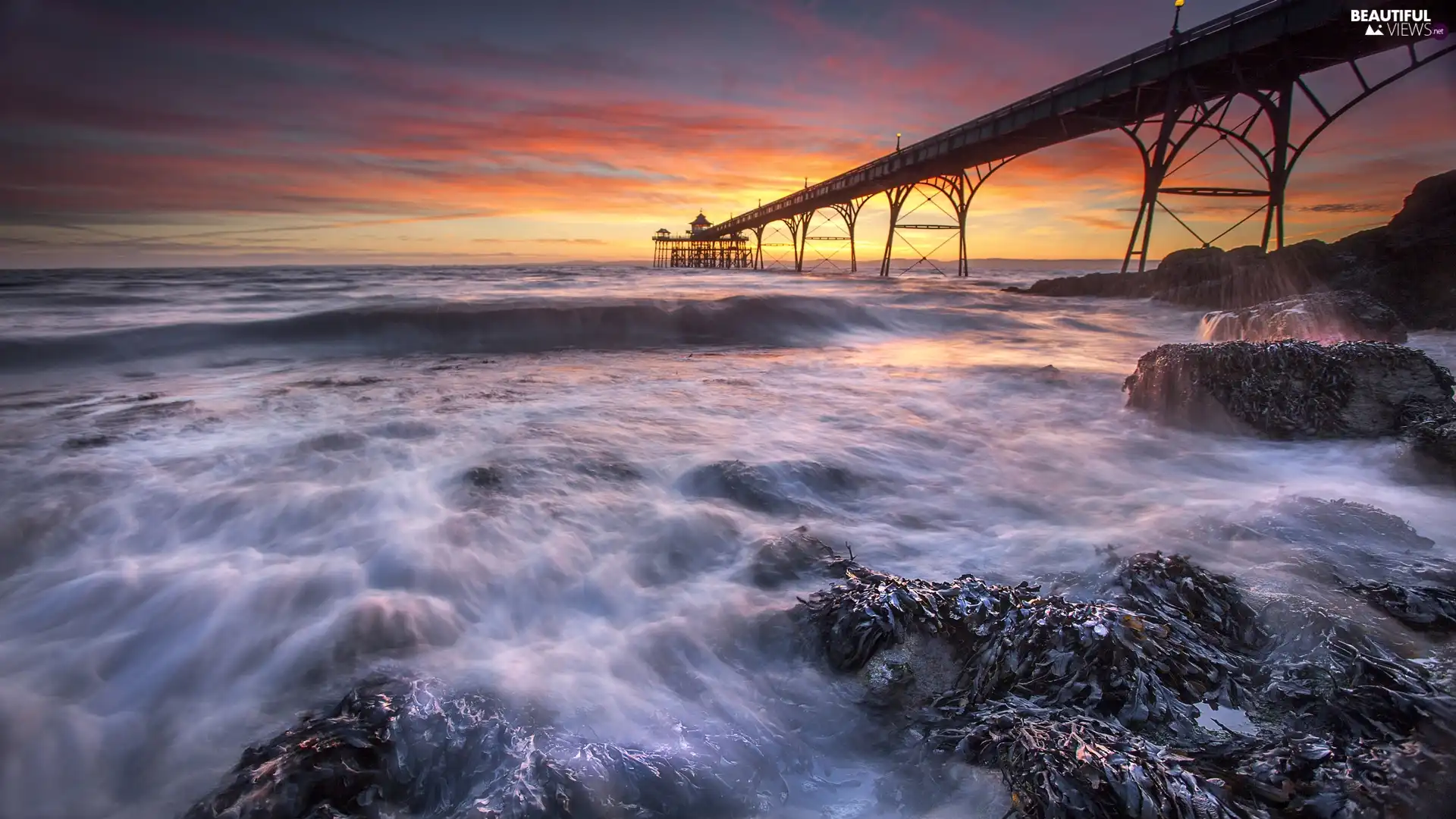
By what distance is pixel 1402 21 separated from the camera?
10.8 meters

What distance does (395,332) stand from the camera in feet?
31.5

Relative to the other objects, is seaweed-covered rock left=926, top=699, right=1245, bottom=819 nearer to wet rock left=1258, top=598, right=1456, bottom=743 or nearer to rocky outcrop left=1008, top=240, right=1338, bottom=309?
wet rock left=1258, top=598, right=1456, bottom=743

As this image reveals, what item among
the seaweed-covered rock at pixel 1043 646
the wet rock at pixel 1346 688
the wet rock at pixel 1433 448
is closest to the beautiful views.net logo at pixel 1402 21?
the wet rock at pixel 1433 448

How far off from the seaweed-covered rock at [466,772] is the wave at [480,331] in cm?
782

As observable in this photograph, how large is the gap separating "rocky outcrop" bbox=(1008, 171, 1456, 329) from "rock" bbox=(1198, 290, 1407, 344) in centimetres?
378

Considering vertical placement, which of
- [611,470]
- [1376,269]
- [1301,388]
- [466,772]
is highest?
[1376,269]

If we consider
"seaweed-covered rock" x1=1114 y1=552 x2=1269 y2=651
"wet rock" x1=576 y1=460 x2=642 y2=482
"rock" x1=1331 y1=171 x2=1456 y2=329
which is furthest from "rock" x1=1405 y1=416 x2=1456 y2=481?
"rock" x1=1331 y1=171 x2=1456 y2=329

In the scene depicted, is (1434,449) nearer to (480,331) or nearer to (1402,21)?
(480,331)

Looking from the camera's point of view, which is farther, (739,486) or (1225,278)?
(1225,278)


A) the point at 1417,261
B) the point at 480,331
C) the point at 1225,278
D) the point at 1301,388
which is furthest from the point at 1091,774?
the point at 1225,278

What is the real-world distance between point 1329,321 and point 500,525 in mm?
7899

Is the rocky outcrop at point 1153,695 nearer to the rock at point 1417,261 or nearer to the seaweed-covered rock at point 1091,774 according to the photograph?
the seaweed-covered rock at point 1091,774

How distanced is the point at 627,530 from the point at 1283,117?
16995mm

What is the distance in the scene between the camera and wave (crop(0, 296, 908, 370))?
7930mm
